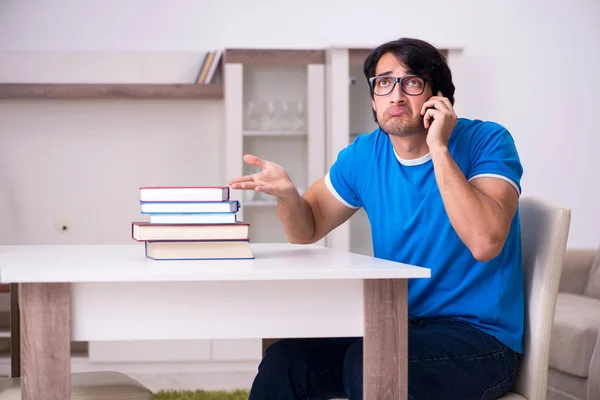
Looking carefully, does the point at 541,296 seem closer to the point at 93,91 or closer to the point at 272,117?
the point at 272,117

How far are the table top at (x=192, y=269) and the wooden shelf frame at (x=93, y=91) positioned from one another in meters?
2.79

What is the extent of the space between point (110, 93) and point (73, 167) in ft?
1.76

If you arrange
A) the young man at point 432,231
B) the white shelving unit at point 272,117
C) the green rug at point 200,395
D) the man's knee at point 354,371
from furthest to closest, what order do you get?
the white shelving unit at point 272,117
the green rug at point 200,395
the young man at point 432,231
the man's knee at point 354,371

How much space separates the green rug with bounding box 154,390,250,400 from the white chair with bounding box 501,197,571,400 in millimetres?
2221

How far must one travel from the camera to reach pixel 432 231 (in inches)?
68.6

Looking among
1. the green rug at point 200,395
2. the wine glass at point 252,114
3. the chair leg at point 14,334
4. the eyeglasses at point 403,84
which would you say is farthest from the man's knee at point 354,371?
the wine glass at point 252,114

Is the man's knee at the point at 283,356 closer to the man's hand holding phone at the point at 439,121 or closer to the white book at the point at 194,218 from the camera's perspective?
the white book at the point at 194,218

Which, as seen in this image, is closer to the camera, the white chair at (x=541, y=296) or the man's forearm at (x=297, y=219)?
the white chair at (x=541, y=296)

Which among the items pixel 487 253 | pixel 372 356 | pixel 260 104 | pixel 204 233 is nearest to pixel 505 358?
pixel 487 253

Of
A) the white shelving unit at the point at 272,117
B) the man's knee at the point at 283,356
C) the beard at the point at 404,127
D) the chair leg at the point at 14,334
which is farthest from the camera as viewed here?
the white shelving unit at the point at 272,117

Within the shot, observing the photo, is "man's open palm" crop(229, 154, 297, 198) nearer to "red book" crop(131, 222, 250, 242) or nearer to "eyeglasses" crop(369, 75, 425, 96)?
"red book" crop(131, 222, 250, 242)

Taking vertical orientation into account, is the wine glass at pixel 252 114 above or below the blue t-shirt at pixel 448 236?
above

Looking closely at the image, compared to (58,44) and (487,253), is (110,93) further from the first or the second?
(487,253)

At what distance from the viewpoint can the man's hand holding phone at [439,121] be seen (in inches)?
67.2
